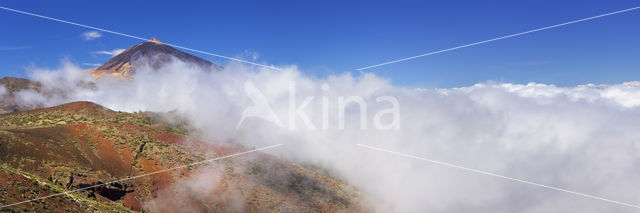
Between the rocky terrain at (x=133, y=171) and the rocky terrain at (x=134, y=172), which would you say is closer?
the rocky terrain at (x=134, y=172)

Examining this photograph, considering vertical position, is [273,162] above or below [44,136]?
below

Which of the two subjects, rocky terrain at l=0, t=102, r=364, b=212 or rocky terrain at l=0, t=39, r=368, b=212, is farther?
rocky terrain at l=0, t=102, r=364, b=212

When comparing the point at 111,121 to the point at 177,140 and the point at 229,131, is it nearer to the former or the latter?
the point at 177,140

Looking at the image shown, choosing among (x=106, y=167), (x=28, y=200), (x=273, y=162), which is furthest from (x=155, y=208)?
(x=273, y=162)

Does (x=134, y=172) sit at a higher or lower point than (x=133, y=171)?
lower

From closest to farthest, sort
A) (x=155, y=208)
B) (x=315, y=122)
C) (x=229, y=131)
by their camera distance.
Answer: (x=155, y=208) < (x=229, y=131) < (x=315, y=122)

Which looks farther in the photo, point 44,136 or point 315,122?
point 315,122

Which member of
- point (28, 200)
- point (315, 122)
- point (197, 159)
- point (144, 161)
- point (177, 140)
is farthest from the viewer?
point (315, 122)

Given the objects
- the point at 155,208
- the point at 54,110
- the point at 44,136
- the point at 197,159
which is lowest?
the point at 155,208

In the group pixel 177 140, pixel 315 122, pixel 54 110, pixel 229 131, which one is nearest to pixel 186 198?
pixel 177 140
